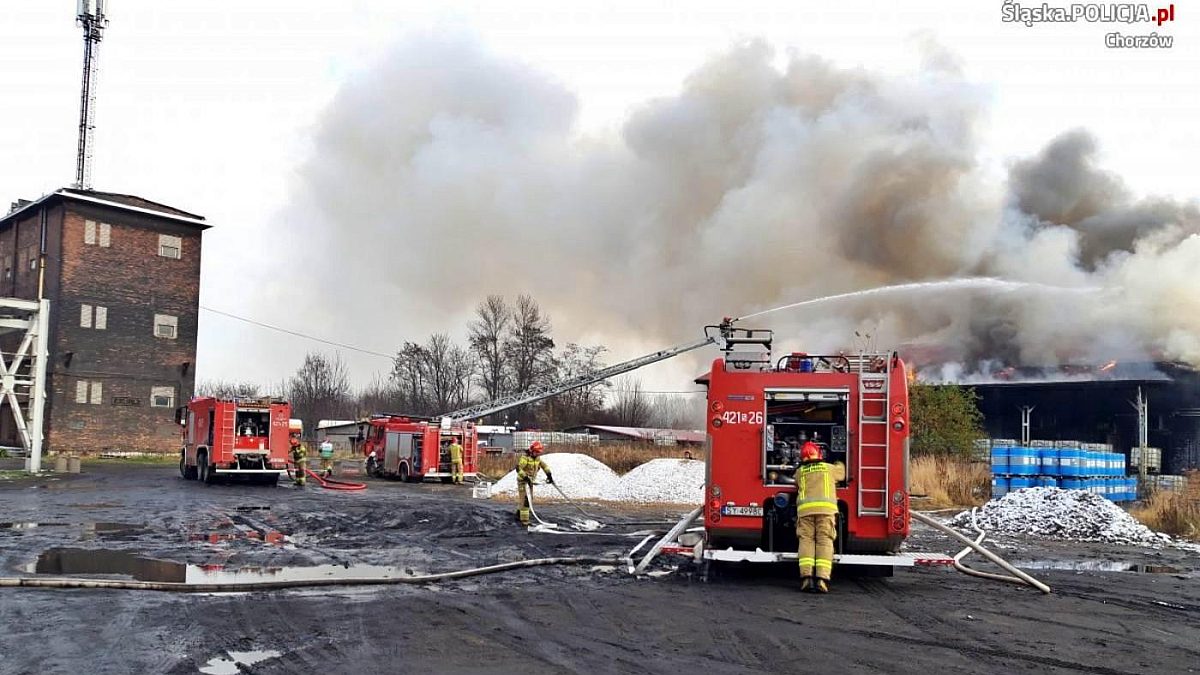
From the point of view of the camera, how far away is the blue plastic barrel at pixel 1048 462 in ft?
71.0

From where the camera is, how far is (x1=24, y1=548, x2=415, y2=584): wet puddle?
9.50 m

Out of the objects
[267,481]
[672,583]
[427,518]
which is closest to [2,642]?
[672,583]

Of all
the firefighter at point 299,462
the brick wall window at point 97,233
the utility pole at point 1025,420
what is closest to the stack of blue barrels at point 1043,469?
the firefighter at point 299,462

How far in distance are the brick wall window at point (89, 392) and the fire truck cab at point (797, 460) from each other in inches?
1511

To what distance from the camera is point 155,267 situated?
44.0 m

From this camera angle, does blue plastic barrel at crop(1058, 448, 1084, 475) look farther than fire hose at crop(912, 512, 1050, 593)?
Yes

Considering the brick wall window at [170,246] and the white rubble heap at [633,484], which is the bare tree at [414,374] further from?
the white rubble heap at [633,484]

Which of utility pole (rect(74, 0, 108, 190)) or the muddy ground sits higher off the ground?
utility pole (rect(74, 0, 108, 190))

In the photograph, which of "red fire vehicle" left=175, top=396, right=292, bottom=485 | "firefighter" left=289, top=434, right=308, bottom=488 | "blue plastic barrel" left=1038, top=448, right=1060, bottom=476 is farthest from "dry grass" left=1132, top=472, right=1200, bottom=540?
"red fire vehicle" left=175, top=396, right=292, bottom=485

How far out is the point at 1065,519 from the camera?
15.6 m

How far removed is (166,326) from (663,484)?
97.2ft

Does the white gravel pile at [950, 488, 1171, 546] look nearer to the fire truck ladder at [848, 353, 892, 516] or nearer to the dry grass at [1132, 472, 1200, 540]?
the dry grass at [1132, 472, 1200, 540]

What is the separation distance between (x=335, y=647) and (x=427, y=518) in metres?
10.5

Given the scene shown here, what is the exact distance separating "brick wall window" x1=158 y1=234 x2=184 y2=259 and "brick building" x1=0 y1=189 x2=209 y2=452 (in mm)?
45
